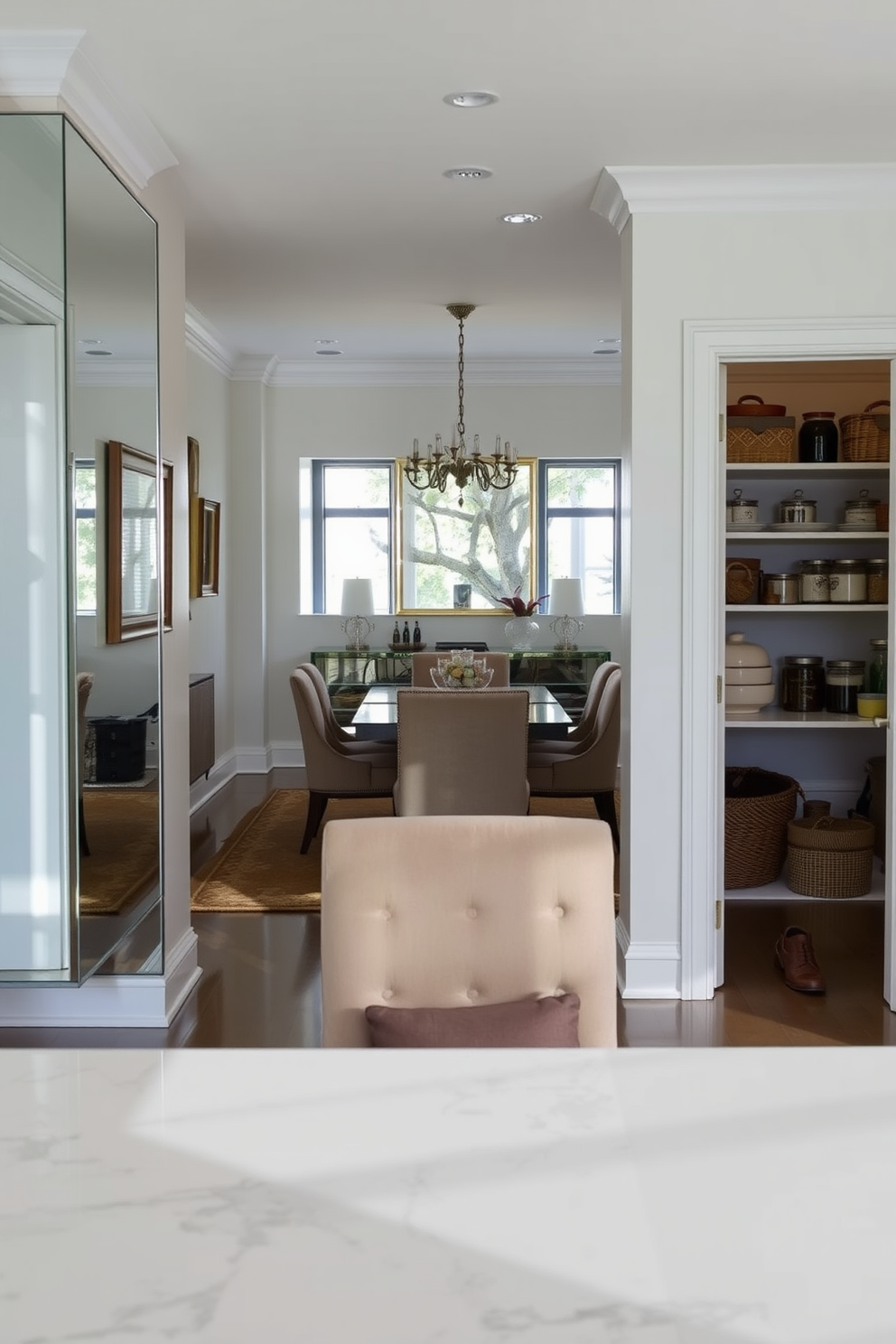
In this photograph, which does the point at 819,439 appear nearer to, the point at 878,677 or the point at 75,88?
the point at 878,677

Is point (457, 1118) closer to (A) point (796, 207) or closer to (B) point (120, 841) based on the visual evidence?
(B) point (120, 841)

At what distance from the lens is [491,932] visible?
6.05 ft

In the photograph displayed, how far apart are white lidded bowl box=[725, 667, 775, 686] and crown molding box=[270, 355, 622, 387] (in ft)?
13.4

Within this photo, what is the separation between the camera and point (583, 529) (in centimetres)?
873

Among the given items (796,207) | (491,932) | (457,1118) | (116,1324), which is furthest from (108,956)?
(796,207)

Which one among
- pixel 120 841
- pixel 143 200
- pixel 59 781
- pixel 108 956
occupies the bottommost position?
pixel 108 956

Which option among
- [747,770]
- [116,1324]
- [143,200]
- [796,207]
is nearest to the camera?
[116,1324]

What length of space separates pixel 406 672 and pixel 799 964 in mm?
4491

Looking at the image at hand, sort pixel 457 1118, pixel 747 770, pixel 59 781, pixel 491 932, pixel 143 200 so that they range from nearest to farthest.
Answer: pixel 457 1118, pixel 491 932, pixel 59 781, pixel 143 200, pixel 747 770

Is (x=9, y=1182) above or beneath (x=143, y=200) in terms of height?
beneath

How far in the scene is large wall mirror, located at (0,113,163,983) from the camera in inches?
114

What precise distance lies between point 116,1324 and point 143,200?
3.48m

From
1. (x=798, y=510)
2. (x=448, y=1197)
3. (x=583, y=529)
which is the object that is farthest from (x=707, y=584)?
(x=583, y=529)

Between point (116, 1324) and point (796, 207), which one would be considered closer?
point (116, 1324)
